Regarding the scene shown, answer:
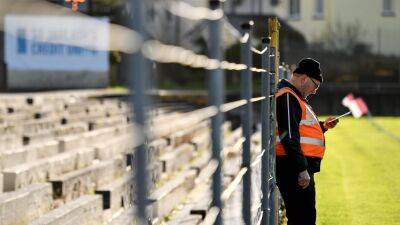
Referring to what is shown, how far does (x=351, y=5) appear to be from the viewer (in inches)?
2021

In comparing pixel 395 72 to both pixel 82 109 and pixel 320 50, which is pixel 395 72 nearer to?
pixel 320 50

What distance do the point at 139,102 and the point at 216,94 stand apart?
1.19 m

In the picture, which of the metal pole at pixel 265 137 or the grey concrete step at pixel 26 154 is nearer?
the metal pole at pixel 265 137

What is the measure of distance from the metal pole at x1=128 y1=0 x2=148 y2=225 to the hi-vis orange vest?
3.95 metres

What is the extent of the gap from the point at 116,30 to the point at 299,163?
13.0 ft

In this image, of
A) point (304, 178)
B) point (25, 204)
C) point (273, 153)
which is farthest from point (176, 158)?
point (304, 178)

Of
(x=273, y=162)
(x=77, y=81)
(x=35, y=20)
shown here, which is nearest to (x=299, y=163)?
(x=273, y=162)

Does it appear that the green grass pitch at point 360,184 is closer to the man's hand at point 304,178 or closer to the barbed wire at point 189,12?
the man's hand at point 304,178

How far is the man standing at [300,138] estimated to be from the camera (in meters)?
5.59

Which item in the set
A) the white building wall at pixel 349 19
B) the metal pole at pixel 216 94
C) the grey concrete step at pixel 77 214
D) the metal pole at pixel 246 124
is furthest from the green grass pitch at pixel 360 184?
the white building wall at pixel 349 19

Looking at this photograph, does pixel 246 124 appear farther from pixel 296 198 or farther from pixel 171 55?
pixel 171 55

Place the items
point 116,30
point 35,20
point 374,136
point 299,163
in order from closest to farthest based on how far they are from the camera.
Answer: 1. point 116,30
2. point 35,20
3. point 299,163
4. point 374,136

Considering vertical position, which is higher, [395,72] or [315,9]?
[315,9]

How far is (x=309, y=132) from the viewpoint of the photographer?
568 cm
